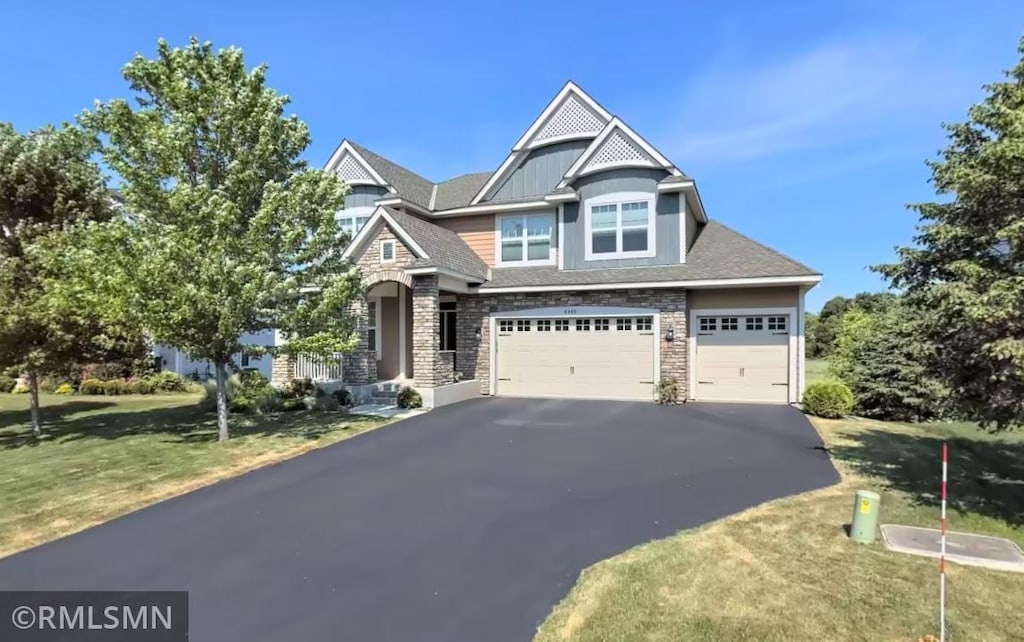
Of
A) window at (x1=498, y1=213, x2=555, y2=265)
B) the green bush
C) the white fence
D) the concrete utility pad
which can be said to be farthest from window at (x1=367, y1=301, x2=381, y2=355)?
the concrete utility pad

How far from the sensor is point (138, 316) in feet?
31.5

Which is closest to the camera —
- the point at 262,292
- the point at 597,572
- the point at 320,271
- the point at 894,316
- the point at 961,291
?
the point at 597,572

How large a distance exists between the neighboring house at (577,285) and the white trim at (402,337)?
0.16 ft

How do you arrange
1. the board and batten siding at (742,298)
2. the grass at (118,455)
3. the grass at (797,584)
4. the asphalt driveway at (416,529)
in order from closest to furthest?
the grass at (797,584)
the asphalt driveway at (416,529)
the grass at (118,455)
the board and batten siding at (742,298)

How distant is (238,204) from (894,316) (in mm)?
17688

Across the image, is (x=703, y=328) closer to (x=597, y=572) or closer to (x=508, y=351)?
(x=508, y=351)

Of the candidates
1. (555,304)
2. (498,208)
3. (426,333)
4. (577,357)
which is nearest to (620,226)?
(555,304)

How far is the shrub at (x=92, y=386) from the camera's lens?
68.7 ft

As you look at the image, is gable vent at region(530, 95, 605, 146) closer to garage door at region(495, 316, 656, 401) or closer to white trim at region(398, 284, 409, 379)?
garage door at region(495, 316, 656, 401)

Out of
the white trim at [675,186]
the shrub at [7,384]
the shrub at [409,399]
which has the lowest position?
the shrub at [7,384]

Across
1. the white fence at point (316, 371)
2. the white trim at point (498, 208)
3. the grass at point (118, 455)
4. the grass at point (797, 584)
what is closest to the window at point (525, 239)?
the white trim at point (498, 208)

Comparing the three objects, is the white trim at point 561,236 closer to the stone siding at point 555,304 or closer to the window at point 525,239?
the window at point 525,239

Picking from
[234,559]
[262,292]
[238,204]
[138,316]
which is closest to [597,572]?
[234,559]

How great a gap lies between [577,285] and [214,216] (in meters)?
9.84
